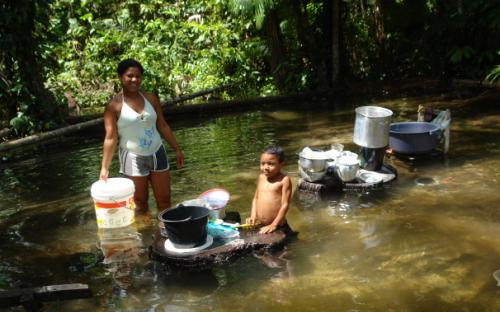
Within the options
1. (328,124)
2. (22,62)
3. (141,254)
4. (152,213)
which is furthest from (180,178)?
(22,62)

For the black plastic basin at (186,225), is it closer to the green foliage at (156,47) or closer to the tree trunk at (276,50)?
the green foliage at (156,47)

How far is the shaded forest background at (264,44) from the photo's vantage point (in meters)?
12.2

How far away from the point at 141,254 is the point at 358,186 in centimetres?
263

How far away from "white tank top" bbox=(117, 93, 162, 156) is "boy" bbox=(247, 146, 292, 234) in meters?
1.13

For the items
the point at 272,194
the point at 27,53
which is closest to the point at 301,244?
→ the point at 272,194

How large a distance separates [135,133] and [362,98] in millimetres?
8220

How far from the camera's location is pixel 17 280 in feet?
14.3

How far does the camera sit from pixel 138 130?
495cm

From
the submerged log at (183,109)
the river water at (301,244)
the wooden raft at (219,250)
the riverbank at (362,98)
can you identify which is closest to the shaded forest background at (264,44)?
the riverbank at (362,98)

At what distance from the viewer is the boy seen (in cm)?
459

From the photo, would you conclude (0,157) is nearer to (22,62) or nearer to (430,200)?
(22,62)

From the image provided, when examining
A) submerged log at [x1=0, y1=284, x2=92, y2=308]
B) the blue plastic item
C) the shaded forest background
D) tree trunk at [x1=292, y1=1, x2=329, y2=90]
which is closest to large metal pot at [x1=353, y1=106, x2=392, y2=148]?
the blue plastic item

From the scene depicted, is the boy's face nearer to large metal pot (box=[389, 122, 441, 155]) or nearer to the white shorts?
the white shorts

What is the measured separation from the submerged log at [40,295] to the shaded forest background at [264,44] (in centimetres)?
765
